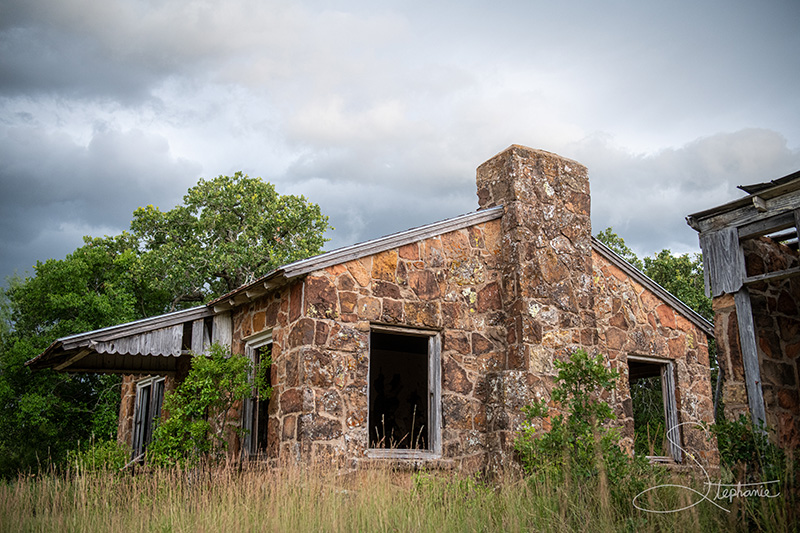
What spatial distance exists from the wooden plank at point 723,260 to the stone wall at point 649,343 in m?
2.81

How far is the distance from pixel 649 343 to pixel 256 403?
6325 mm

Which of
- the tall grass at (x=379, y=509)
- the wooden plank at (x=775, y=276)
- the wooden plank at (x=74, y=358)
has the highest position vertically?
the wooden plank at (x=775, y=276)

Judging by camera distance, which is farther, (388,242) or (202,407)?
(202,407)

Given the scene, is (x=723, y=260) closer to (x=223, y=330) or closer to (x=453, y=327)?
(x=453, y=327)

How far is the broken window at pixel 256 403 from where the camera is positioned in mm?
8938

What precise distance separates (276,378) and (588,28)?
787 cm

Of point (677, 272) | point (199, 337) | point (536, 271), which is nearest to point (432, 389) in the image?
point (536, 271)

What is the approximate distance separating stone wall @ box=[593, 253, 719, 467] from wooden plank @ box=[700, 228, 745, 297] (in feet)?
9.23

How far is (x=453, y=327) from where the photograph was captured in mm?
8883

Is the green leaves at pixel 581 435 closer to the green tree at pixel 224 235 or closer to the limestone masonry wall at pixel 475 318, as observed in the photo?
the limestone masonry wall at pixel 475 318

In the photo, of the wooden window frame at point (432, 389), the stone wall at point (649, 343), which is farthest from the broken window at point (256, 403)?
the stone wall at point (649, 343)

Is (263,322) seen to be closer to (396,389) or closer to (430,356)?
(430,356)

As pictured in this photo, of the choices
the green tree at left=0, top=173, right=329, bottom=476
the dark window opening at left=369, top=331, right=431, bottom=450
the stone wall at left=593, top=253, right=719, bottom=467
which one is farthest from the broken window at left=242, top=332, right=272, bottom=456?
the green tree at left=0, top=173, right=329, bottom=476

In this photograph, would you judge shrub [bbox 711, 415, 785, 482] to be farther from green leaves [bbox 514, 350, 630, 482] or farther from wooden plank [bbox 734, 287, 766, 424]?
green leaves [bbox 514, 350, 630, 482]
